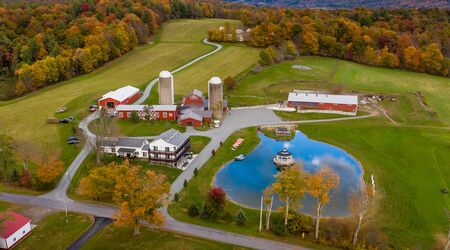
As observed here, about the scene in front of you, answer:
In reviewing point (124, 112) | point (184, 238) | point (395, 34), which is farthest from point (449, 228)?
point (395, 34)

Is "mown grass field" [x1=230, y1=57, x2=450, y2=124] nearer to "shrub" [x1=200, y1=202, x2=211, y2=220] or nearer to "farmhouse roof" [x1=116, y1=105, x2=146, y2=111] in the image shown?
"farmhouse roof" [x1=116, y1=105, x2=146, y2=111]

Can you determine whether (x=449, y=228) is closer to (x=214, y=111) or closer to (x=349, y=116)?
(x=349, y=116)

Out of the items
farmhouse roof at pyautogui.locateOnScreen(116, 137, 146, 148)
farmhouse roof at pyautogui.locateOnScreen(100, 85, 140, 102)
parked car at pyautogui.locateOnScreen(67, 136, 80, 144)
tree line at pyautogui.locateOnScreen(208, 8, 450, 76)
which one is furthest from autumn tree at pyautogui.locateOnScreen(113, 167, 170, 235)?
tree line at pyautogui.locateOnScreen(208, 8, 450, 76)

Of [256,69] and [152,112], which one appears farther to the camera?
[256,69]

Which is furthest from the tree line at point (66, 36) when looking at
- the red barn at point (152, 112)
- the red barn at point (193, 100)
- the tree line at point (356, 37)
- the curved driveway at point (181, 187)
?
the red barn at point (193, 100)

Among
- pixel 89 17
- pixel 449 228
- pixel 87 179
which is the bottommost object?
pixel 449 228

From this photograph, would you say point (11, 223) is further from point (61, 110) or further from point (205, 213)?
point (61, 110)

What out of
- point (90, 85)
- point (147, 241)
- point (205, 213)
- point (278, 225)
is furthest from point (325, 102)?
point (90, 85)

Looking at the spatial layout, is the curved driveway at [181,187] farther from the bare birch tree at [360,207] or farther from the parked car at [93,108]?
the bare birch tree at [360,207]
